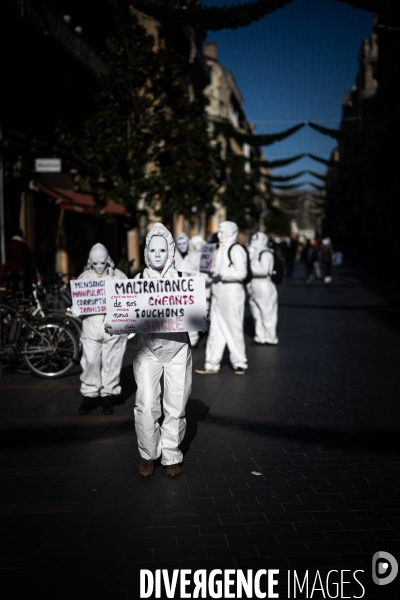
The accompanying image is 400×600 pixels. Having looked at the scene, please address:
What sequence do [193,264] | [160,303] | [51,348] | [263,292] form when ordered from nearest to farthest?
[160,303] → [51,348] → [263,292] → [193,264]

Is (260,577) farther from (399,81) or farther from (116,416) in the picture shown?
(399,81)

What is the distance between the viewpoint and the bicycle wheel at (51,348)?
9.55 m

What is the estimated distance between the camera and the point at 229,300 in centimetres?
980

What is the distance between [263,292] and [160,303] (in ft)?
24.4

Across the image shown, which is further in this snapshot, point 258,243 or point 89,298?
point 258,243

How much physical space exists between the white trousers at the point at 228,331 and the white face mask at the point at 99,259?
2.54 m

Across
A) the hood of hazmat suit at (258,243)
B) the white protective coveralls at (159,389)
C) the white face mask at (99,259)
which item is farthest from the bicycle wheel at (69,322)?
the white protective coveralls at (159,389)

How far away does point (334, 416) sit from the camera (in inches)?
280

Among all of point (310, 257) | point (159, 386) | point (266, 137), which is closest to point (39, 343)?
point (159, 386)

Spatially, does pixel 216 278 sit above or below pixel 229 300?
above

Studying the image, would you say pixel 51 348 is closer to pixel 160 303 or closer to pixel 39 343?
pixel 39 343

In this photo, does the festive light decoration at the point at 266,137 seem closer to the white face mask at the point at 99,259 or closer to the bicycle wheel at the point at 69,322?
the bicycle wheel at the point at 69,322

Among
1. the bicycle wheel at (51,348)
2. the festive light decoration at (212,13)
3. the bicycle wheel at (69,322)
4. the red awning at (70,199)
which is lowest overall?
the bicycle wheel at (51,348)

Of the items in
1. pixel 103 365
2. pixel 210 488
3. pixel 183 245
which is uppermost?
pixel 183 245
